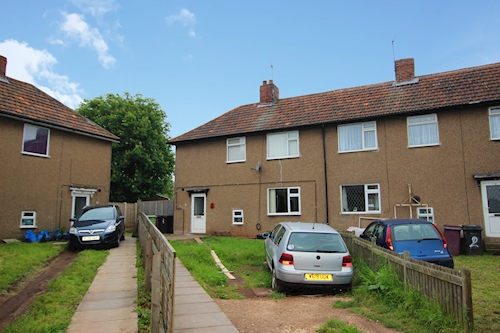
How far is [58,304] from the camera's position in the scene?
243 inches

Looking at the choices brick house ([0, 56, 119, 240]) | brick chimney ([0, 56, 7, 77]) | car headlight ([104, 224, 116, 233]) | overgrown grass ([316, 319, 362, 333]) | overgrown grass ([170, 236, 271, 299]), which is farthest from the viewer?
brick chimney ([0, 56, 7, 77])

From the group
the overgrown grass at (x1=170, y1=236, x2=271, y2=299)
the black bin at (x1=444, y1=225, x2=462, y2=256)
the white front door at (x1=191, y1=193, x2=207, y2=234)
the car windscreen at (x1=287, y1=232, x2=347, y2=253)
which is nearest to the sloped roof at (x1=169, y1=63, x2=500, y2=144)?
the white front door at (x1=191, y1=193, x2=207, y2=234)

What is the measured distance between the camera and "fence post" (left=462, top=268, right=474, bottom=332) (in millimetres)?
4719

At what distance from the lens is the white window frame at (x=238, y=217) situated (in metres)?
17.8

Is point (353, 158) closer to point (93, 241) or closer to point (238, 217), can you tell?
point (238, 217)

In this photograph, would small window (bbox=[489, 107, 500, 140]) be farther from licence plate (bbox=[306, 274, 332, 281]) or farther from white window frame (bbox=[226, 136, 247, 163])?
white window frame (bbox=[226, 136, 247, 163])

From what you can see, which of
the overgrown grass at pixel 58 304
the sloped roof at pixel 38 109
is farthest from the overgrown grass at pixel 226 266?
the sloped roof at pixel 38 109

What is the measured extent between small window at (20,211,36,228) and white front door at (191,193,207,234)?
7271 millimetres

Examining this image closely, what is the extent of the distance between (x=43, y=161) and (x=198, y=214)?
7738mm

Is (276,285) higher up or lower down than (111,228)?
lower down

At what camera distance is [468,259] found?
1121 cm

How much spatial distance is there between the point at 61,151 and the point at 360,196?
46.0 ft

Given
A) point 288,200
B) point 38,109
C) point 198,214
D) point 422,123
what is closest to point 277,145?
point 288,200

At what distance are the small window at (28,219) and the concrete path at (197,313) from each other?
11.1 m
